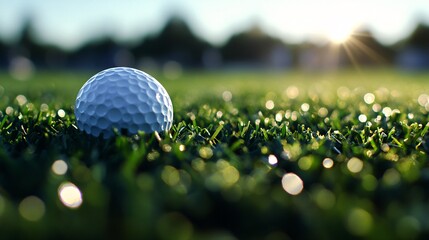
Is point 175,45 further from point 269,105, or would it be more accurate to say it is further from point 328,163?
point 328,163

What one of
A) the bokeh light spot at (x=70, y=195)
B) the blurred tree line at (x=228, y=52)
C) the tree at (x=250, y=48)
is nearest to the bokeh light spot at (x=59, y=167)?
the bokeh light spot at (x=70, y=195)

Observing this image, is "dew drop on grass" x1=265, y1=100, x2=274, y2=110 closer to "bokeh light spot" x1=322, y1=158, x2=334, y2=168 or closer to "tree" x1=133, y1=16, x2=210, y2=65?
"bokeh light spot" x1=322, y1=158, x2=334, y2=168

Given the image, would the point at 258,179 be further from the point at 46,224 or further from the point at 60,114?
the point at 60,114

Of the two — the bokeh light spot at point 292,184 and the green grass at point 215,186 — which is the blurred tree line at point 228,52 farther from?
the bokeh light spot at point 292,184

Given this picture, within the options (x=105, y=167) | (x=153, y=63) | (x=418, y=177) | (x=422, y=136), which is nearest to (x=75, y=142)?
(x=105, y=167)

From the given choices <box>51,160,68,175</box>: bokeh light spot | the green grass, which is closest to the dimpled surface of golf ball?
the green grass

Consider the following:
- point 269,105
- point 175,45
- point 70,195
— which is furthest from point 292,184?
point 175,45
